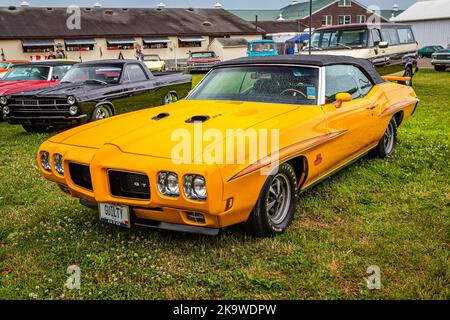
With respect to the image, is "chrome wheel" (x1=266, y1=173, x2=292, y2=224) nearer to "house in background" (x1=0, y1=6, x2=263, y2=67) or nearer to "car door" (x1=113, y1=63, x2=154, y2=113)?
"car door" (x1=113, y1=63, x2=154, y2=113)

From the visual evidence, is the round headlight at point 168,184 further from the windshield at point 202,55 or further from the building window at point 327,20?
the building window at point 327,20

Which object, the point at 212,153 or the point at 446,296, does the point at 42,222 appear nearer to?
the point at 212,153

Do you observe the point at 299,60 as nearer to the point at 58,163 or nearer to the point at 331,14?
the point at 58,163

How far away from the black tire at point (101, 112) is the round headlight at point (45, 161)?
4248 millimetres

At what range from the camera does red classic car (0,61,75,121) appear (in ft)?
31.8

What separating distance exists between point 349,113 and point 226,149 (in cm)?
193

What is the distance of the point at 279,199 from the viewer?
366cm

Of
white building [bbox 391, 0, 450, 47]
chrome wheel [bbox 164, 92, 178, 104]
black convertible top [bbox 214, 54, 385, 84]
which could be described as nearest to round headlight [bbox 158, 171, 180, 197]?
black convertible top [bbox 214, 54, 385, 84]

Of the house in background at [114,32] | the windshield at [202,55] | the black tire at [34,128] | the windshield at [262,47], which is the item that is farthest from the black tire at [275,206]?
the house in background at [114,32]

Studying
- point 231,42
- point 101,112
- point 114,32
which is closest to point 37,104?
point 101,112

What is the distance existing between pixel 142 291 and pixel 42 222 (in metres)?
1.60

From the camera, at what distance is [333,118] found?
13.5 feet

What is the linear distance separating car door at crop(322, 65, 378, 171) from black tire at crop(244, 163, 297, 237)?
683mm
